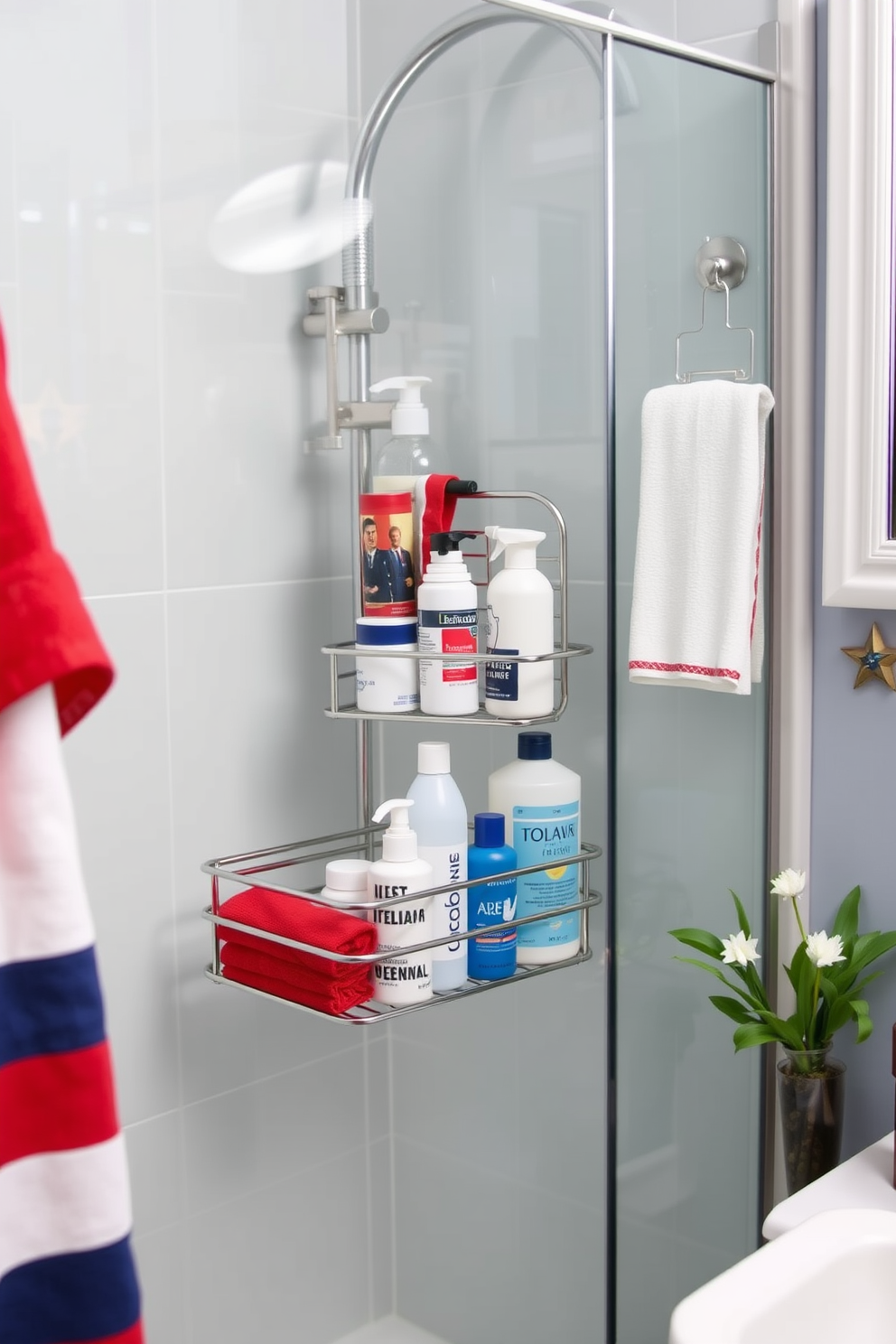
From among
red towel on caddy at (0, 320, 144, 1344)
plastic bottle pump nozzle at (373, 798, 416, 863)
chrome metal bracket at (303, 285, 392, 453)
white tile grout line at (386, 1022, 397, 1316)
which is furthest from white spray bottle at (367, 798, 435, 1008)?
red towel on caddy at (0, 320, 144, 1344)

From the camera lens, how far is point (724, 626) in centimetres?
119

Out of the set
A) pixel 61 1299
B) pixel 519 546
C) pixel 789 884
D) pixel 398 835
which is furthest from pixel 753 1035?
pixel 61 1299

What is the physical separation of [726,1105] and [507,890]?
34cm

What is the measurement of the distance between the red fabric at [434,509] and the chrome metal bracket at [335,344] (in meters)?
0.13

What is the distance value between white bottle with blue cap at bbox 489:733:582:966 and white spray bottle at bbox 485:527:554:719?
55 millimetres

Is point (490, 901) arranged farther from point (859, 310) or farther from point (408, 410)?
point (859, 310)

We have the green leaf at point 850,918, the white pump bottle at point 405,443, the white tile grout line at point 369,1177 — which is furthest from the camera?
the white tile grout line at point 369,1177

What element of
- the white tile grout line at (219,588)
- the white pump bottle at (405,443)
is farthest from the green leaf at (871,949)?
the white tile grout line at (219,588)

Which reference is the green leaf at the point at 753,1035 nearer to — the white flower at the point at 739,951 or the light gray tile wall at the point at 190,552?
the white flower at the point at 739,951

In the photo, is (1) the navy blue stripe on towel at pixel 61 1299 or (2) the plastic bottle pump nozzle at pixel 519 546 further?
(2) the plastic bottle pump nozzle at pixel 519 546

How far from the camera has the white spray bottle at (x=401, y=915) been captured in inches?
47.5

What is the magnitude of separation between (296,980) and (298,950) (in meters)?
0.03

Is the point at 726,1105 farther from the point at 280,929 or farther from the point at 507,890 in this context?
the point at 280,929

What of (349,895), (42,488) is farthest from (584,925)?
(42,488)
